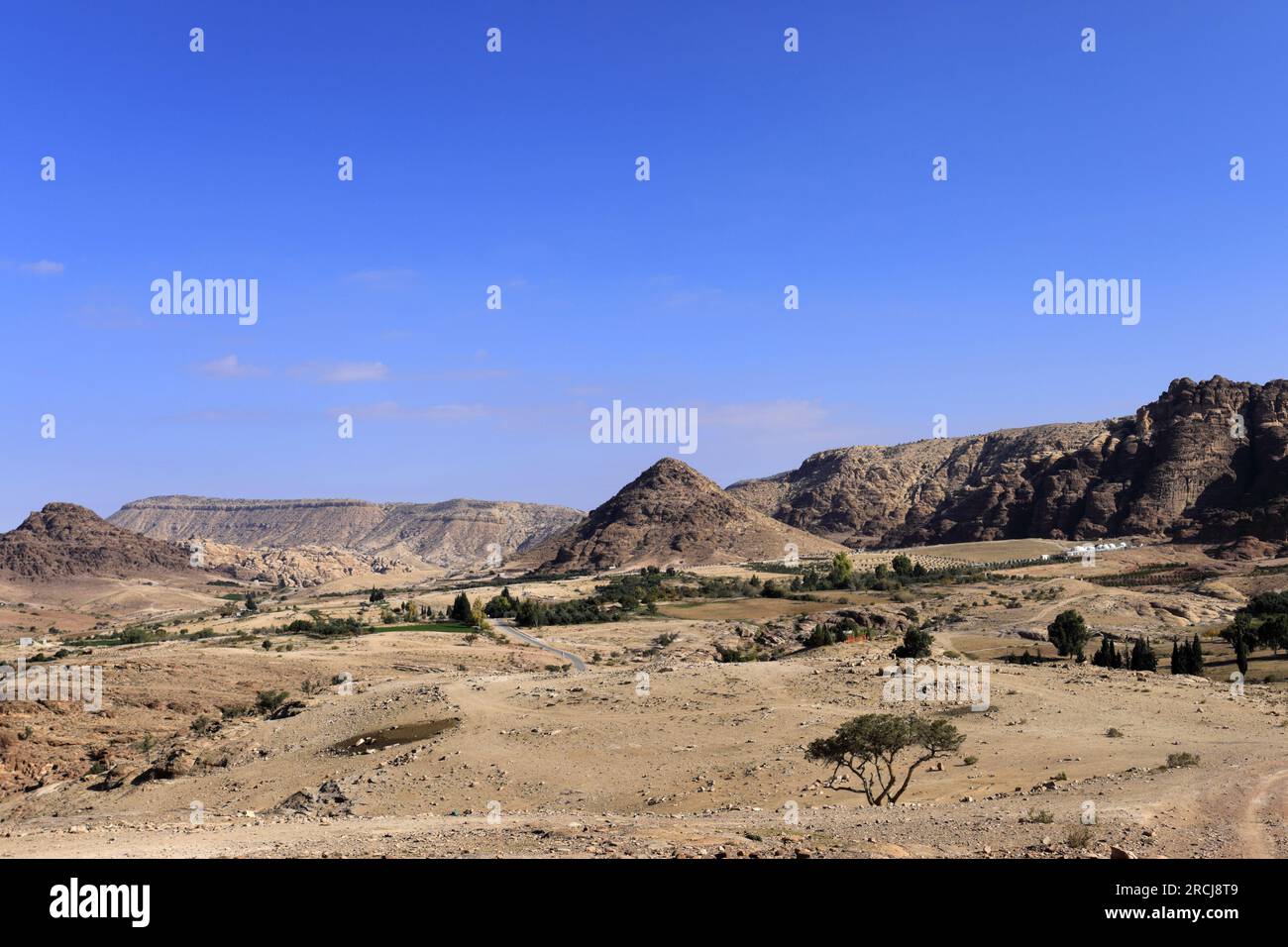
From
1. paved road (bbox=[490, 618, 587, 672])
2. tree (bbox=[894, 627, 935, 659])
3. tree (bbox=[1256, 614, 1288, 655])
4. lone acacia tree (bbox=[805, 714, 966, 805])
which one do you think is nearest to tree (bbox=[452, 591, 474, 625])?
paved road (bbox=[490, 618, 587, 672])

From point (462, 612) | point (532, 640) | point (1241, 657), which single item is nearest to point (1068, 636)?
point (1241, 657)

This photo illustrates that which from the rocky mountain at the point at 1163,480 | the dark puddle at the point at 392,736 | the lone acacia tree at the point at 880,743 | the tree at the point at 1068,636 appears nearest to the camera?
the lone acacia tree at the point at 880,743

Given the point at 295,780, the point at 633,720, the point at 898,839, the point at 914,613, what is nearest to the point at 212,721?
the point at 295,780

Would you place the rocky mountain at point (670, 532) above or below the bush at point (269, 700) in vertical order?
above

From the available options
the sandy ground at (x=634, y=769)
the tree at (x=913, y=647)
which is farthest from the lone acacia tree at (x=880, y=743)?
the tree at (x=913, y=647)

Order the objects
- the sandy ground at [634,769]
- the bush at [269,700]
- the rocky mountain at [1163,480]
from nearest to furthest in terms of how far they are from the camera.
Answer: the sandy ground at [634,769] → the bush at [269,700] → the rocky mountain at [1163,480]

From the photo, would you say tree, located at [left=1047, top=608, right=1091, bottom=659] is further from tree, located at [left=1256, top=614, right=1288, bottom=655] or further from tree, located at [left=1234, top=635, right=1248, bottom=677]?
tree, located at [left=1256, top=614, right=1288, bottom=655]

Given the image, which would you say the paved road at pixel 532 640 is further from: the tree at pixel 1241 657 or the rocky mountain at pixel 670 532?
the rocky mountain at pixel 670 532
